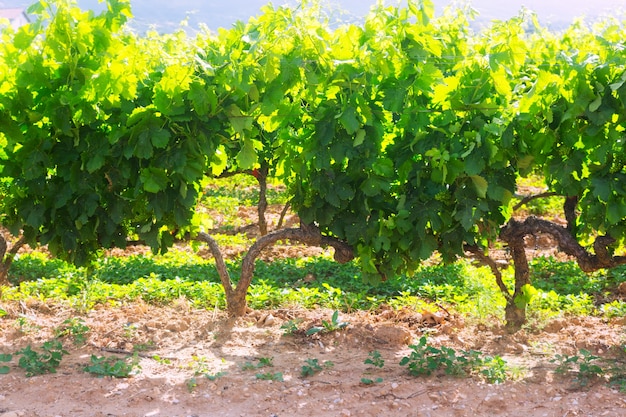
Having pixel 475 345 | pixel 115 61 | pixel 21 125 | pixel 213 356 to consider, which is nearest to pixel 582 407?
pixel 475 345

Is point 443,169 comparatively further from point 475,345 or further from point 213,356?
point 213,356

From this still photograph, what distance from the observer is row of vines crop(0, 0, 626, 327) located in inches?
188

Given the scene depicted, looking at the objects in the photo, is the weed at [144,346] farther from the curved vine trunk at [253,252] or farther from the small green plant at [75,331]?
the curved vine trunk at [253,252]

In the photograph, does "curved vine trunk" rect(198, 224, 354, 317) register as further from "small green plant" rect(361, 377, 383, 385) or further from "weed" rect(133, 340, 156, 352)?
"small green plant" rect(361, 377, 383, 385)

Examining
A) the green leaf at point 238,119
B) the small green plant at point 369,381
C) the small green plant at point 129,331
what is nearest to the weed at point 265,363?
the small green plant at point 369,381

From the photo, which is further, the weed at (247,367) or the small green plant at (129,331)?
the small green plant at (129,331)

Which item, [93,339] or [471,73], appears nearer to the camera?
[471,73]

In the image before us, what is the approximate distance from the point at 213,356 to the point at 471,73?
2.54 metres

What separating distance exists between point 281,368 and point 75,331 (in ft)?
5.30

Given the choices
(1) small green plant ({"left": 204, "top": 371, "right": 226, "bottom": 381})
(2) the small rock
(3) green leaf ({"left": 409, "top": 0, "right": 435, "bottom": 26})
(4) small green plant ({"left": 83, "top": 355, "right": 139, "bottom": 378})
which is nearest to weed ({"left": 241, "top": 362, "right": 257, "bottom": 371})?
(1) small green plant ({"left": 204, "top": 371, "right": 226, "bottom": 381})

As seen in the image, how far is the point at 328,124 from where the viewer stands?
16.6ft

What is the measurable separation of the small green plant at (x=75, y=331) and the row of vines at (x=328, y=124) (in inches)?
26.7

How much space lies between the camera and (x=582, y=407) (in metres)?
4.47

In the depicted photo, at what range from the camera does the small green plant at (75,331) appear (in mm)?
5840
